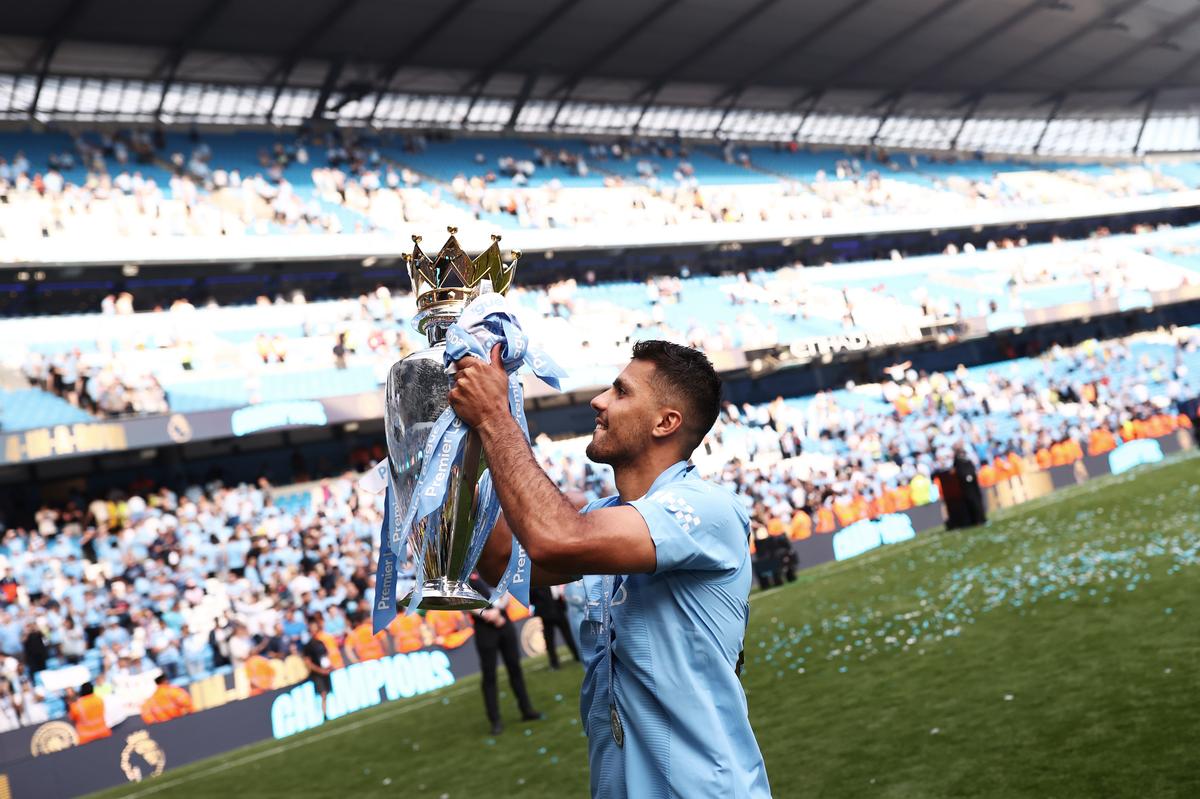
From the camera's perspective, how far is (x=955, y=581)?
15414mm

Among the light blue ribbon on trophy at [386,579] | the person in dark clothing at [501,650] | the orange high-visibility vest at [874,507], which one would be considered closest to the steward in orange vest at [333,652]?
the person in dark clothing at [501,650]

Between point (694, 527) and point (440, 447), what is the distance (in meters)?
0.65

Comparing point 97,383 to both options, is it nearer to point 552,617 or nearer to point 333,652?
point 333,652

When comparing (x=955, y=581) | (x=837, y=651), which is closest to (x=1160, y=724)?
(x=837, y=651)

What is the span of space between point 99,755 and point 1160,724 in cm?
1230

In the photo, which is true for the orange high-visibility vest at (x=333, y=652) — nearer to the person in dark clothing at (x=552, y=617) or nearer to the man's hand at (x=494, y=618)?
the person in dark clothing at (x=552, y=617)

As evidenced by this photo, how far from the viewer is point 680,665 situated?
275 cm

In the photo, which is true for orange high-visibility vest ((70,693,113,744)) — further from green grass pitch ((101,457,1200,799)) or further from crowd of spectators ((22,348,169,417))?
crowd of spectators ((22,348,169,417))

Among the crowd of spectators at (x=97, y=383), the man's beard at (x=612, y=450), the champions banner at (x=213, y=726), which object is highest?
the crowd of spectators at (x=97, y=383)

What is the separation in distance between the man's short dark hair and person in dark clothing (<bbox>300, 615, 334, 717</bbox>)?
13542 millimetres

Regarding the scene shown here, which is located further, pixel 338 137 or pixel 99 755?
pixel 338 137

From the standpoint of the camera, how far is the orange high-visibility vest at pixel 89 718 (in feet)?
47.0

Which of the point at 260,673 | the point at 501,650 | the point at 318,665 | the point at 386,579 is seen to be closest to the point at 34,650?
the point at 260,673

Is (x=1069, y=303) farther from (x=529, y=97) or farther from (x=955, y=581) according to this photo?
(x=955, y=581)
